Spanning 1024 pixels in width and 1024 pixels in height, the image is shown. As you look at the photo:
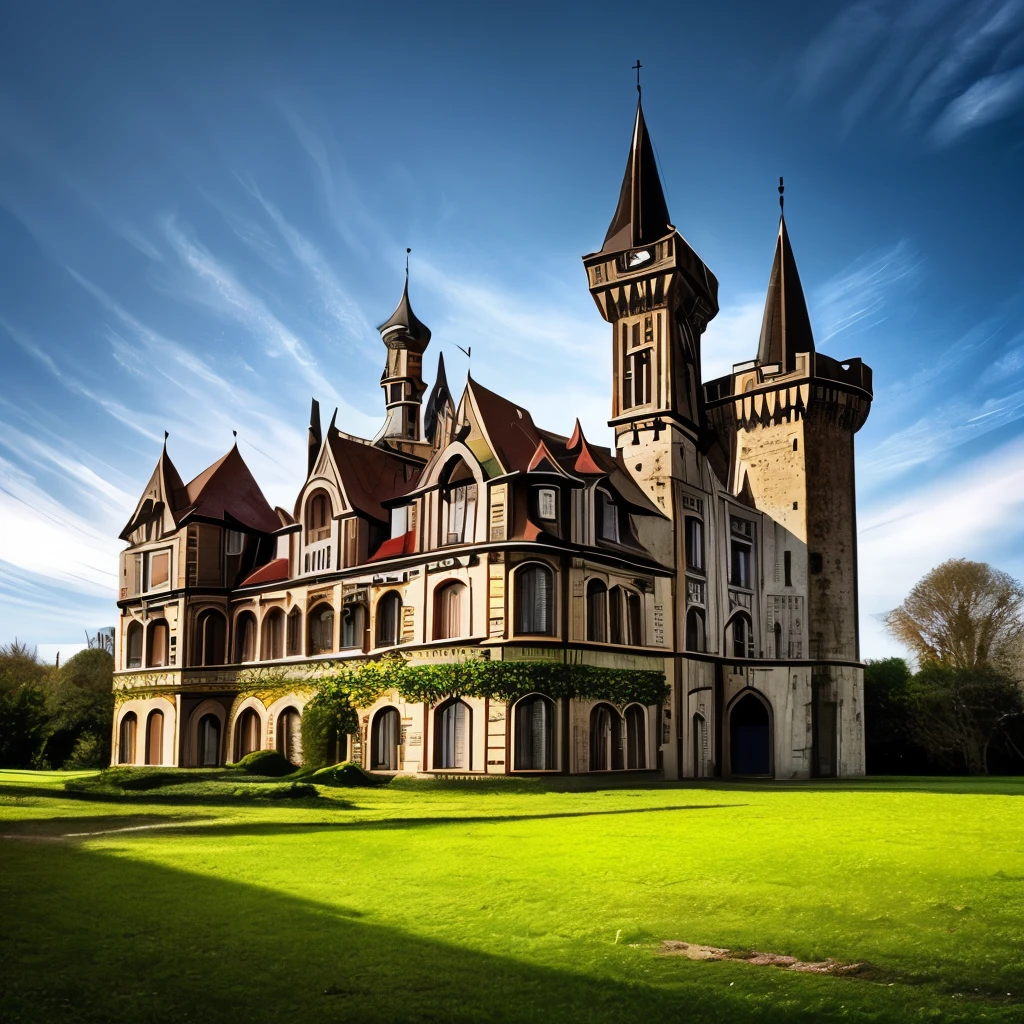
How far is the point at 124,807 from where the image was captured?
1046 inches

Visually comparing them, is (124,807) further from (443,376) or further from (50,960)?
(443,376)

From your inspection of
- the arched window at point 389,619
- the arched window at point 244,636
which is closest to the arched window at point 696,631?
the arched window at point 389,619

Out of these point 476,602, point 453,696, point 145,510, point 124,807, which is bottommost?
point 124,807

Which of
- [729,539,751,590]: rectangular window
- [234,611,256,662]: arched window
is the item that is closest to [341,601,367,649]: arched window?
[234,611,256,662]: arched window

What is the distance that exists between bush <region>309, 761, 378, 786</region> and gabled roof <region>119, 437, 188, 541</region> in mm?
21494

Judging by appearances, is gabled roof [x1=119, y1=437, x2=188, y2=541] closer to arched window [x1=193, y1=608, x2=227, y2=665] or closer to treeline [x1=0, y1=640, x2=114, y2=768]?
arched window [x1=193, y1=608, x2=227, y2=665]

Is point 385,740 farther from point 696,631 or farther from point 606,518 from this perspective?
point 696,631

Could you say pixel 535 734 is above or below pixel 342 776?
above

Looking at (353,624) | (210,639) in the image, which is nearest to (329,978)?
(353,624)

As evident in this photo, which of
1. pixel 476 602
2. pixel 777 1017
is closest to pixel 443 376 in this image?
pixel 476 602

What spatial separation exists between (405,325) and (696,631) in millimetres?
27487

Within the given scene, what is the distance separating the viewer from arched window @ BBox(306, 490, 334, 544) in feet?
159

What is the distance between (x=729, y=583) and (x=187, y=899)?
129ft

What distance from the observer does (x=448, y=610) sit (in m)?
41.9
